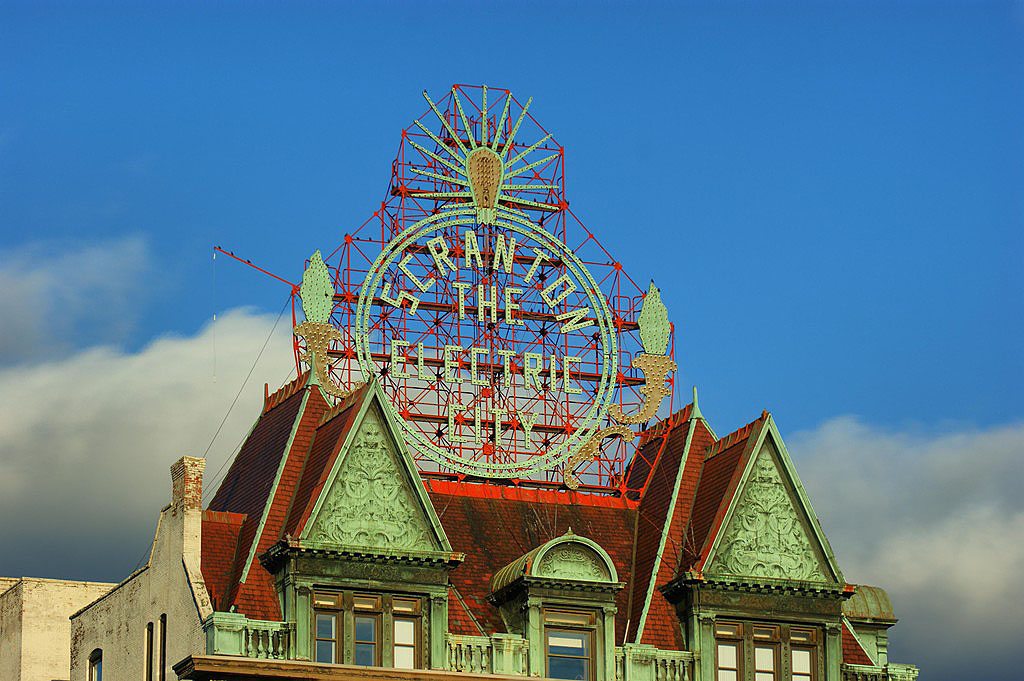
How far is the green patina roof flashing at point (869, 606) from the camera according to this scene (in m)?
78.9

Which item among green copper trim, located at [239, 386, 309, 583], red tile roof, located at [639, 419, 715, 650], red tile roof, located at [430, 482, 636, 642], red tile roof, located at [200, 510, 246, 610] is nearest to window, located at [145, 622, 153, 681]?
red tile roof, located at [200, 510, 246, 610]

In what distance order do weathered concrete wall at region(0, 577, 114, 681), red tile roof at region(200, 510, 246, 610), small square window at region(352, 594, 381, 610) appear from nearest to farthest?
small square window at region(352, 594, 381, 610) → red tile roof at region(200, 510, 246, 610) → weathered concrete wall at region(0, 577, 114, 681)

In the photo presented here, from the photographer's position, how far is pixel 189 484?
2832 inches

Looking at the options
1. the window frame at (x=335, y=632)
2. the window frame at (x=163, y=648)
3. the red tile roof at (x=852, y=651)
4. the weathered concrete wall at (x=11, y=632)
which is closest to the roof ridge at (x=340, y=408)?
the window frame at (x=335, y=632)

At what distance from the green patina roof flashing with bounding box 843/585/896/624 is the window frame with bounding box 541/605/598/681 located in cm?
1025

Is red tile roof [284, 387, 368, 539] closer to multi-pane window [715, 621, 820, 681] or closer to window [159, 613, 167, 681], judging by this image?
window [159, 613, 167, 681]

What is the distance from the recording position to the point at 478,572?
7512cm

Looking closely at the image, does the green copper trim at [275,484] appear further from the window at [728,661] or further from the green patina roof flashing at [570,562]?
the window at [728,661]

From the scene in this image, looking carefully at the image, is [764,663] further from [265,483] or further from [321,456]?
[265,483]

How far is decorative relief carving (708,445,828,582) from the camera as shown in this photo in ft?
242

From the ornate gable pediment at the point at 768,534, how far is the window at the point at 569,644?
13.3 feet

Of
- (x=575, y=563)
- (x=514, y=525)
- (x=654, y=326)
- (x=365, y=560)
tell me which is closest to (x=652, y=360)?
(x=654, y=326)

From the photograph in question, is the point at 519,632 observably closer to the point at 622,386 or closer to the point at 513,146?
the point at 622,386

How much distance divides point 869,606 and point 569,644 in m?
11.7
